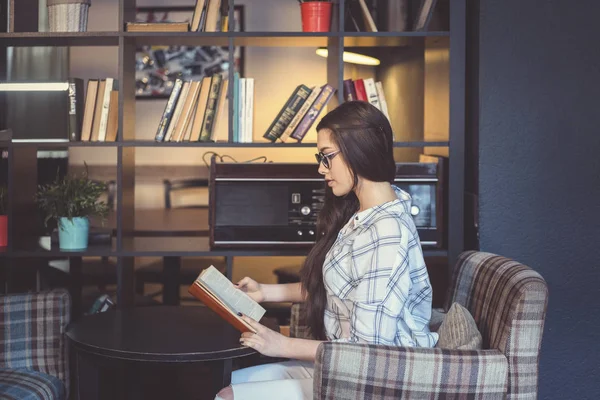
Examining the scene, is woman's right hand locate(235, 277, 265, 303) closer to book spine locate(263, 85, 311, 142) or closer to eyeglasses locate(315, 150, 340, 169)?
eyeglasses locate(315, 150, 340, 169)

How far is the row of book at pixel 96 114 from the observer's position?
3.08m

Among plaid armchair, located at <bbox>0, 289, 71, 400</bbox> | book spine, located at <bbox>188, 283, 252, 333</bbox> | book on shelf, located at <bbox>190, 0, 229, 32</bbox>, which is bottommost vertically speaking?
plaid armchair, located at <bbox>0, 289, 71, 400</bbox>

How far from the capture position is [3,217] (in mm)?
3121

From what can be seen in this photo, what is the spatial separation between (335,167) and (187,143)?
1.08 m

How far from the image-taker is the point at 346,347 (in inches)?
73.0

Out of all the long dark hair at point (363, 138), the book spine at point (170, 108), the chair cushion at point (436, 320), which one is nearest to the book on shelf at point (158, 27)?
the book spine at point (170, 108)

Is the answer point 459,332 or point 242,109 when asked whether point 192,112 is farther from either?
point 459,332

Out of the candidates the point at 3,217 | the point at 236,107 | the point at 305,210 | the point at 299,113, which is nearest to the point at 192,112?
the point at 236,107

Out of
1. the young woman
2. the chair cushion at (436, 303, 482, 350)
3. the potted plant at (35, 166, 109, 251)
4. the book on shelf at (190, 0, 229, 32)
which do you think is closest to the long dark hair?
the young woman

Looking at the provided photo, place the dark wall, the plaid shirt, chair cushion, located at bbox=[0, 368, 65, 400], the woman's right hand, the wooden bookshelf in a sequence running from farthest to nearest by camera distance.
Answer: the wooden bookshelf → the dark wall → the woman's right hand → chair cushion, located at bbox=[0, 368, 65, 400] → the plaid shirt

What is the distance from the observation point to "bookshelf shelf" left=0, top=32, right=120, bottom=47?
3.00 m

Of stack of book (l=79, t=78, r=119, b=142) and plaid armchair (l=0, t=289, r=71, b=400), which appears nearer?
plaid armchair (l=0, t=289, r=71, b=400)

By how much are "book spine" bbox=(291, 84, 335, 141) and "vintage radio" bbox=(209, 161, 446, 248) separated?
5.2 inches

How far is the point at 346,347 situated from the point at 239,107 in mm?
1474
